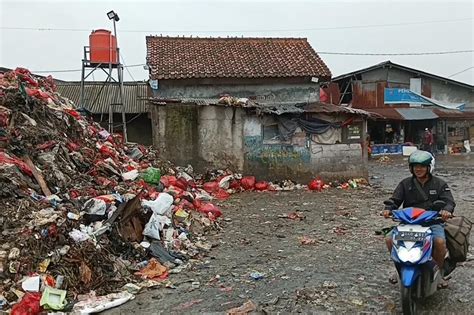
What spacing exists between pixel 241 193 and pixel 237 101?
2.92 meters

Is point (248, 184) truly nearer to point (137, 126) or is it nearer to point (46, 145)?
point (46, 145)

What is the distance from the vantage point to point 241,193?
45.2 ft

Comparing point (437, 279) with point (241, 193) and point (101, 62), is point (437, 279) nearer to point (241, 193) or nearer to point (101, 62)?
point (241, 193)

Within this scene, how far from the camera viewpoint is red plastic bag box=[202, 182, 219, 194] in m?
13.4

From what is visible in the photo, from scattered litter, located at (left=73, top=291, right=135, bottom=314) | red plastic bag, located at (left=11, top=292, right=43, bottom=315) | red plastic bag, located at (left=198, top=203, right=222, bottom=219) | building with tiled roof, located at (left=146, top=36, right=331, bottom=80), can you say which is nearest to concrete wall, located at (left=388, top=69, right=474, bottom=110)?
building with tiled roof, located at (left=146, top=36, right=331, bottom=80)

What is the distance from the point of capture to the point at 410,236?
13.5 ft

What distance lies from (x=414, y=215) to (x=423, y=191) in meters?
0.56

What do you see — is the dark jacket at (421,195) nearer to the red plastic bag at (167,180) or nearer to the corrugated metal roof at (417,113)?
the red plastic bag at (167,180)

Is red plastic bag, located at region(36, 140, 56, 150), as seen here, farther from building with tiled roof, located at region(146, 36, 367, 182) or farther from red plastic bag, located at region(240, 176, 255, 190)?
red plastic bag, located at region(240, 176, 255, 190)

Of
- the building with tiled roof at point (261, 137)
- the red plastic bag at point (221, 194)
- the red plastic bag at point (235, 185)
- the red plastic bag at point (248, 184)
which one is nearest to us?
the red plastic bag at point (221, 194)

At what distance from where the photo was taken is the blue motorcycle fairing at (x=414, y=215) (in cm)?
423

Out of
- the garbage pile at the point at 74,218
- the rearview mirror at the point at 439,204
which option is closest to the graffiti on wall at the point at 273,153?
the garbage pile at the point at 74,218

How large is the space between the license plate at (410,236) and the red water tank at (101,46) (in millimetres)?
14493

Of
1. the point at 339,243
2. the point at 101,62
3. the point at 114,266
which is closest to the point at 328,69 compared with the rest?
the point at 101,62
